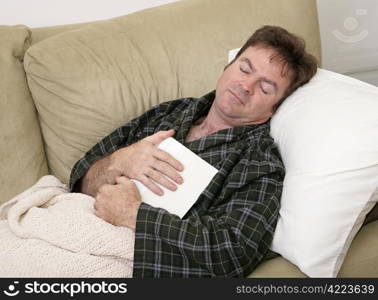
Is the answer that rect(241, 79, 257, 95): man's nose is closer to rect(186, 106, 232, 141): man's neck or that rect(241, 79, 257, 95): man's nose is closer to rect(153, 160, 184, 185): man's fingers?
rect(186, 106, 232, 141): man's neck

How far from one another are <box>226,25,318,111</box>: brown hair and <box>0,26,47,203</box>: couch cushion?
73 centimetres

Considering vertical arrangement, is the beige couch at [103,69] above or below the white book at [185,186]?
above

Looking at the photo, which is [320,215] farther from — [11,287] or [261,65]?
[11,287]

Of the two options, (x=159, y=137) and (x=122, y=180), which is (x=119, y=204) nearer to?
(x=122, y=180)

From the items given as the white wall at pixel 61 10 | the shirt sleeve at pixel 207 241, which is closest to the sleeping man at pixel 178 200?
the shirt sleeve at pixel 207 241

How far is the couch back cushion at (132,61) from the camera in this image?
4.80ft

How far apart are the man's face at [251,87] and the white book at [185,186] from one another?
7.5 inches

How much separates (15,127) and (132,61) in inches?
16.4

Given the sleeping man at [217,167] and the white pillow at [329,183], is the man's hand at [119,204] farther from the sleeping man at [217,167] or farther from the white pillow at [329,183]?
the white pillow at [329,183]

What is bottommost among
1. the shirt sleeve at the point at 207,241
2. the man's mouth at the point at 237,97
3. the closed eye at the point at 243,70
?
the shirt sleeve at the point at 207,241

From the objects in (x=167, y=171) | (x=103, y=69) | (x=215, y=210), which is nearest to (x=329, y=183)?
(x=215, y=210)

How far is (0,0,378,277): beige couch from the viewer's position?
1464 millimetres

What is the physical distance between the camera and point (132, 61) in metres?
1.51

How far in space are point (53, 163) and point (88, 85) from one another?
294 millimetres
